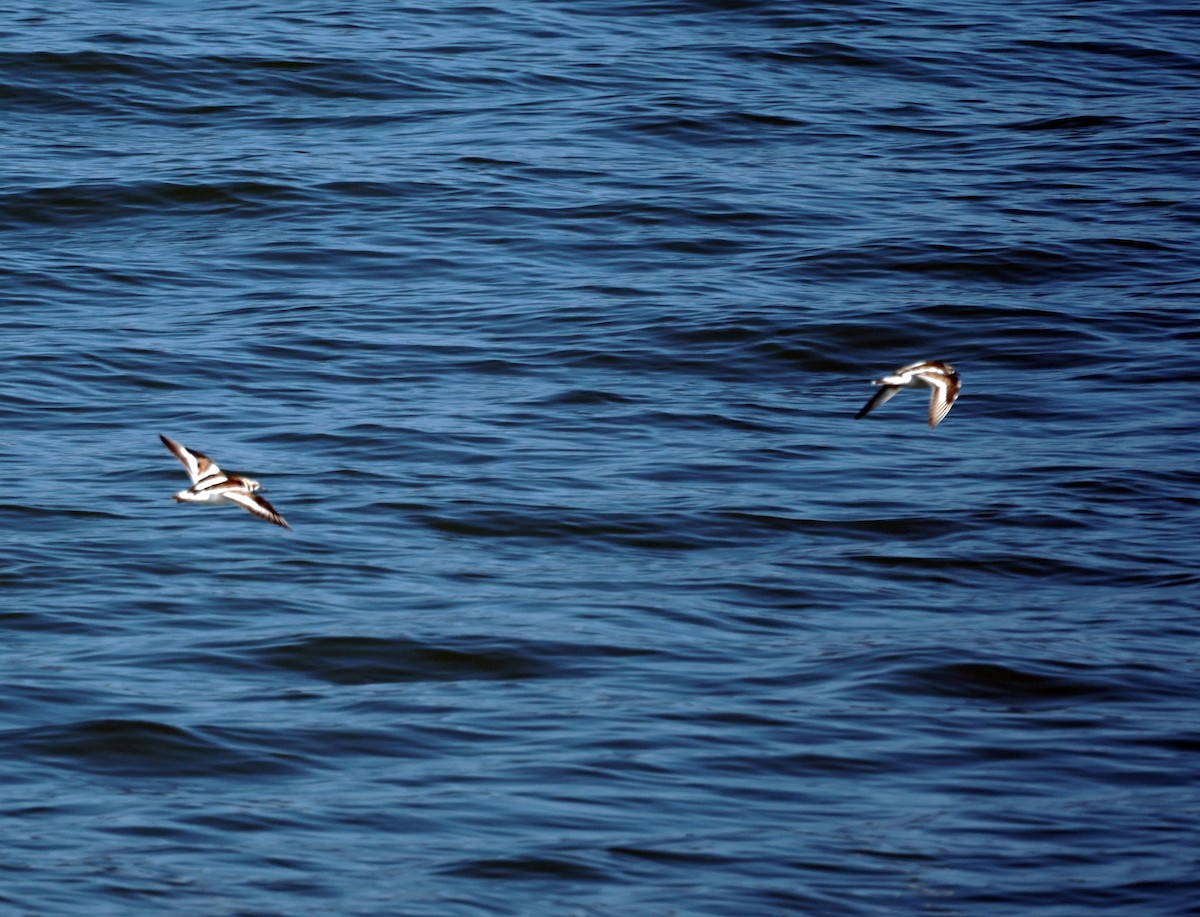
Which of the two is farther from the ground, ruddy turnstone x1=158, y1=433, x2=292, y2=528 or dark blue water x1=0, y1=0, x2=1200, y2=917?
ruddy turnstone x1=158, y1=433, x2=292, y2=528

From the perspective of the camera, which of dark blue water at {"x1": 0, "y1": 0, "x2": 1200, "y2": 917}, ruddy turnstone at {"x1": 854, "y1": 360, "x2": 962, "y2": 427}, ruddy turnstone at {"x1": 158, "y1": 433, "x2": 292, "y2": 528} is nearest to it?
dark blue water at {"x1": 0, "y1": 0, "x2": 1200, "y2": 917}

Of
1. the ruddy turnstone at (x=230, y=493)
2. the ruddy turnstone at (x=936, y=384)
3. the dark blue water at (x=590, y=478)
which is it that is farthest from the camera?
the ruddy turnstone at (x=936, y=384)

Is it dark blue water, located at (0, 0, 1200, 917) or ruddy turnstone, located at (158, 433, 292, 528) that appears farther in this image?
ruddy turnstone, located at (158, 433, 292, 528)

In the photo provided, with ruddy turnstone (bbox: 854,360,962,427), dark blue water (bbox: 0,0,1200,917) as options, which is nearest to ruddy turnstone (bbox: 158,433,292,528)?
dark blue water (bbox: 0,0,1200,917)

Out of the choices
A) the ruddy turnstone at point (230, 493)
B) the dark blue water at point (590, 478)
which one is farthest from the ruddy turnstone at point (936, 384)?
the ruddy turnstone at point (230, 493)

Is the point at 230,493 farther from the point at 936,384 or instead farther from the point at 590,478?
the point at 936,384

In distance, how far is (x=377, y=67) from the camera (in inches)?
747

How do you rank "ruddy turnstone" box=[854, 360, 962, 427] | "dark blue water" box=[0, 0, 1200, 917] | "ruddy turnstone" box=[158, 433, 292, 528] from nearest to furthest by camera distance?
"dark blue water" box=[0, 0, 1200, 917] → "ruddy turnstone" box=[158, 433, 292, 528] → "ruddy turnstone" box=[854, 360, 962, 427]

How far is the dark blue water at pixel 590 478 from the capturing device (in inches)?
275

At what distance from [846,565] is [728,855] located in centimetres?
303

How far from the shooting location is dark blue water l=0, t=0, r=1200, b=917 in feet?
22.9

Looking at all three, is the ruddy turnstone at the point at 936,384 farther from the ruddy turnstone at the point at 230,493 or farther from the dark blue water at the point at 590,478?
the ruddy turnstone at the point at 230,493

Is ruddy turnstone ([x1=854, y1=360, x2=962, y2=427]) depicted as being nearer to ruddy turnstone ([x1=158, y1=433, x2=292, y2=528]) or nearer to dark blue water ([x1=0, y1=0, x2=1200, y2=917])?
dark blue water ([x1=0, y1=0, x2=1200, y2=917])

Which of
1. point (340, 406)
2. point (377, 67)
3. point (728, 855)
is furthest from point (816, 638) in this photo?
point (377, 67)
